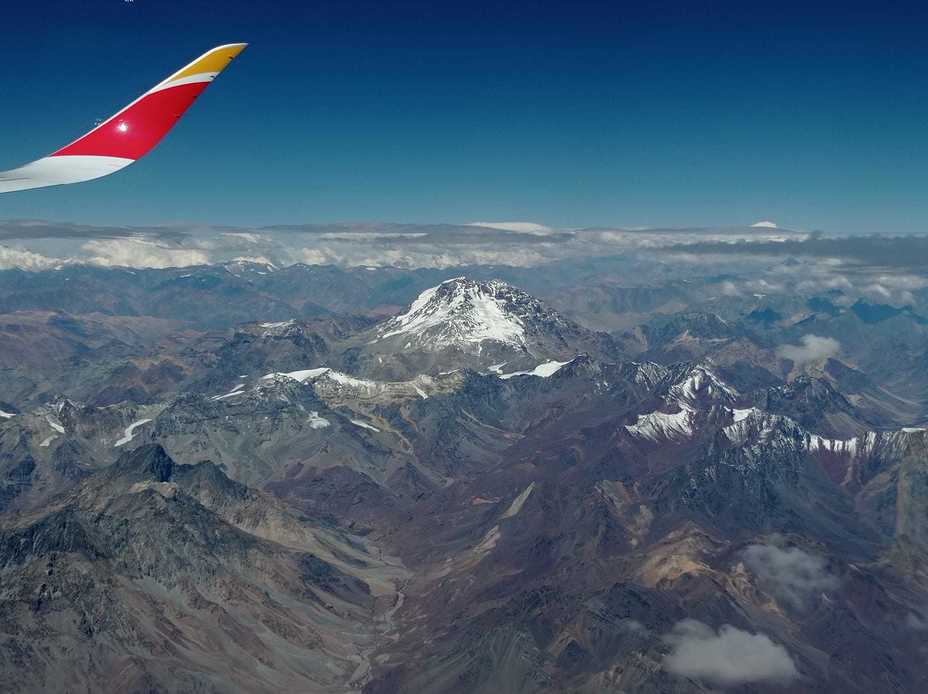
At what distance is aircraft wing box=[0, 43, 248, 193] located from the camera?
24.4 m

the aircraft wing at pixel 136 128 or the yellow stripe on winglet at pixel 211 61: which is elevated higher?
the yellow stripe on winglet at pixel 211 61

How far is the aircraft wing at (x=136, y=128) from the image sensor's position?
24.4 m

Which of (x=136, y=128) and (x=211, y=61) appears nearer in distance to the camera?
(x=211, y=61)

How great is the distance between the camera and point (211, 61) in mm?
24484

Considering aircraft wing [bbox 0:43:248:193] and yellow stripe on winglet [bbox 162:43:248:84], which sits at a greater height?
yellow stripe on winglet [bbox 162:43:248:84]

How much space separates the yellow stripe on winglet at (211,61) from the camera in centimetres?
2434

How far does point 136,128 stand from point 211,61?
9.77 ft

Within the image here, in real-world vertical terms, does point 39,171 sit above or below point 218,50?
below

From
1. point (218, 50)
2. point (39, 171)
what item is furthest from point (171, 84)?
point (39, 171)

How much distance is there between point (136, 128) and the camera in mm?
25094

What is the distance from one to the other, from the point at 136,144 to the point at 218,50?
11.7 feet

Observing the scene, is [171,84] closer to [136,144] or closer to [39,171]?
[136,144]

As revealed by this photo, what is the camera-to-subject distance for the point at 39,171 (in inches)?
961

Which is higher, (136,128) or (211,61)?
(211,61)
